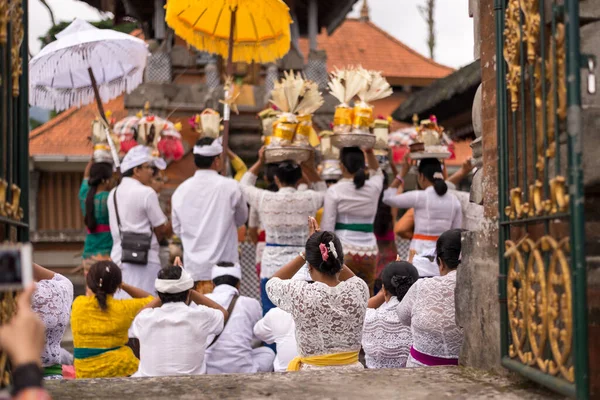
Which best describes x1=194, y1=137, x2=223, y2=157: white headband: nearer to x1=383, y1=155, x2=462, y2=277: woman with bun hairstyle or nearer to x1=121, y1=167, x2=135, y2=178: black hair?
x1=121, y1=167, x2=135, y2=178: black hair

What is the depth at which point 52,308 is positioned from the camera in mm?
3924

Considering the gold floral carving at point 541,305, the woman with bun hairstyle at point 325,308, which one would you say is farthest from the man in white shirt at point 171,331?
the gold floral carving at point 541,305

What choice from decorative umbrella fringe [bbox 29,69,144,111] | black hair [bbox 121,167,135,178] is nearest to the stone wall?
black hair [bbox 121,167,135,178]

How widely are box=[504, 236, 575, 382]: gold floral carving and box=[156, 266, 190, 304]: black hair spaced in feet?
6.57

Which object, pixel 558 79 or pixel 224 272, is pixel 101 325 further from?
pixel 558 79

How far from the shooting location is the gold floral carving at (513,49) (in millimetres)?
2980

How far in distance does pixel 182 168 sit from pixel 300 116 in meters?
5.19

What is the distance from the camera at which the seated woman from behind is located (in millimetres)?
4812

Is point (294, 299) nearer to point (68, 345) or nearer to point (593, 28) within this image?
point (593, 28)

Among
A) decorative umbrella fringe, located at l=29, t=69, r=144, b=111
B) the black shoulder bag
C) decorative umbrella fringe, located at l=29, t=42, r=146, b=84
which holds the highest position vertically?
decorative umbrella fringe, located at l=29, t=42, r=146, b=84

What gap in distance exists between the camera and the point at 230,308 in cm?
501

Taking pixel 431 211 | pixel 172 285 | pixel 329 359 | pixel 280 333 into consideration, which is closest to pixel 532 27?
pixel 329 359

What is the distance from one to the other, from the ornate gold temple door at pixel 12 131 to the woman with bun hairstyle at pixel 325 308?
135 cm

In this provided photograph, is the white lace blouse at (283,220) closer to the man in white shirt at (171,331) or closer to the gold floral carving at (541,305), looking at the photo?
the man in white shirt at (171,331)
